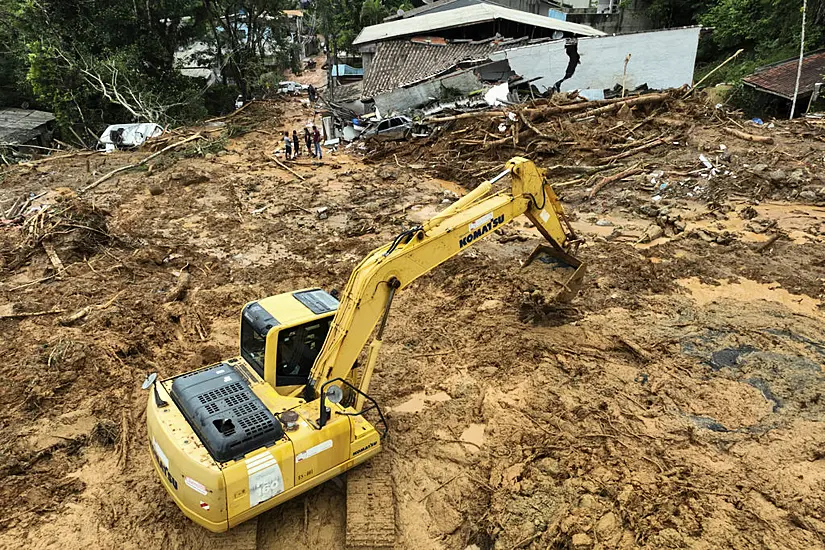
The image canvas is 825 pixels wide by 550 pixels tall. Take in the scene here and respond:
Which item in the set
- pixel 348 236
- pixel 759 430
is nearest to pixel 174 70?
pixel 348 236

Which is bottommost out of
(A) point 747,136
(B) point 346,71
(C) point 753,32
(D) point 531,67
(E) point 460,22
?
(A) point 747,136

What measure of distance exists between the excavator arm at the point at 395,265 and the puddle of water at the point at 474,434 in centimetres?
174

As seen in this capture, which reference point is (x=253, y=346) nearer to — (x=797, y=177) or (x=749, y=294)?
(x=749, y=294)

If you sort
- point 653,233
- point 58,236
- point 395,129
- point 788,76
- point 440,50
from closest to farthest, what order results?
point 58,236
point 653,233
point 788,76
point 395,129
point 440,50

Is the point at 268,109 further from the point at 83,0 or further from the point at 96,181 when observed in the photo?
the point at 96,181

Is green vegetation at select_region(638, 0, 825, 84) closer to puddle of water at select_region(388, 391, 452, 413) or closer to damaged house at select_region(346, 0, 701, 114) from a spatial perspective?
damaged house at select_region(346, 0, 701, 114)

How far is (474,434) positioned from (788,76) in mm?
20862

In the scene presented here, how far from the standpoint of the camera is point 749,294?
9852 mm

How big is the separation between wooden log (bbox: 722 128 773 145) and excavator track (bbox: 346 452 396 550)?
14.7 metres

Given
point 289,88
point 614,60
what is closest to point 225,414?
point 614,60

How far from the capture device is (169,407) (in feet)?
17.6

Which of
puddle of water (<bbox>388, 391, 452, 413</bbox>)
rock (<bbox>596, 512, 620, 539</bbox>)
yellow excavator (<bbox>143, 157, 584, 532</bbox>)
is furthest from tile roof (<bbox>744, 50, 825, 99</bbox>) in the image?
rock (<bbox>596, 512, 620, 539</bbox>)

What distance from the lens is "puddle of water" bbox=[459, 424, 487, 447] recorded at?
687 cm

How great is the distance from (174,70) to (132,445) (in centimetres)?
2603
